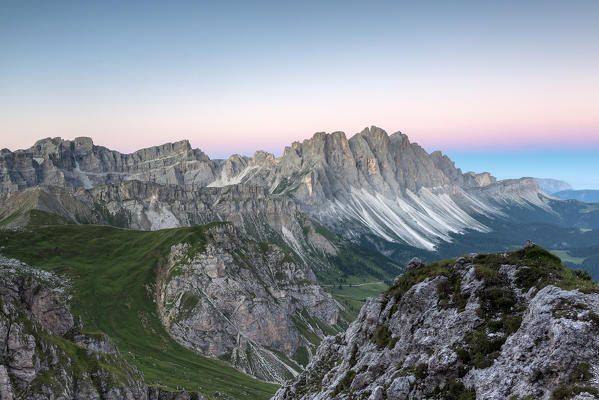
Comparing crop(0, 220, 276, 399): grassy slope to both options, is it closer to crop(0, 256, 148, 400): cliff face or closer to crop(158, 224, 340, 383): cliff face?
crop(158, 224, 340, 383): cliff face

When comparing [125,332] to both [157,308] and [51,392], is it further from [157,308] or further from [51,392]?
[51,392]

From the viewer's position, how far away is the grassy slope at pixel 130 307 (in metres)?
126

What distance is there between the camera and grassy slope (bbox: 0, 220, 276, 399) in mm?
125688

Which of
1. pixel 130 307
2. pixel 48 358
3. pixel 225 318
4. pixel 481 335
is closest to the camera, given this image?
pixel 481 335

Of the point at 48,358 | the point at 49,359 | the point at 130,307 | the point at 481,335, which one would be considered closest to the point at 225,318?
the point at 130,307

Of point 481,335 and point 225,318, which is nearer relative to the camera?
point 481,335

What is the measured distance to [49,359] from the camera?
205 ft

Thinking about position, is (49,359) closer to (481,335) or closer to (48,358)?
(48,358)

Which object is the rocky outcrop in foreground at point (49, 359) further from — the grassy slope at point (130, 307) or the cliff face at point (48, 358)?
the grassy slope at point (130, 307)

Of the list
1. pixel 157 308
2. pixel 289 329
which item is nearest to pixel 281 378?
pixel 289 329

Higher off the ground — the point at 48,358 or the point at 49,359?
the point at 48,358

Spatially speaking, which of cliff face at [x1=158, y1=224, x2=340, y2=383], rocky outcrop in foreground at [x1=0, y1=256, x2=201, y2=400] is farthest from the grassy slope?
rocky outcrop in foreground at [x1=0, y1=256, x2=201, y2=400]

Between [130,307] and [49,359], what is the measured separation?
106m

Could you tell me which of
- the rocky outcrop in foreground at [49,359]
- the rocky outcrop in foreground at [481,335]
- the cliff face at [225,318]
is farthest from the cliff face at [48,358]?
the cliff face at [225,318]
